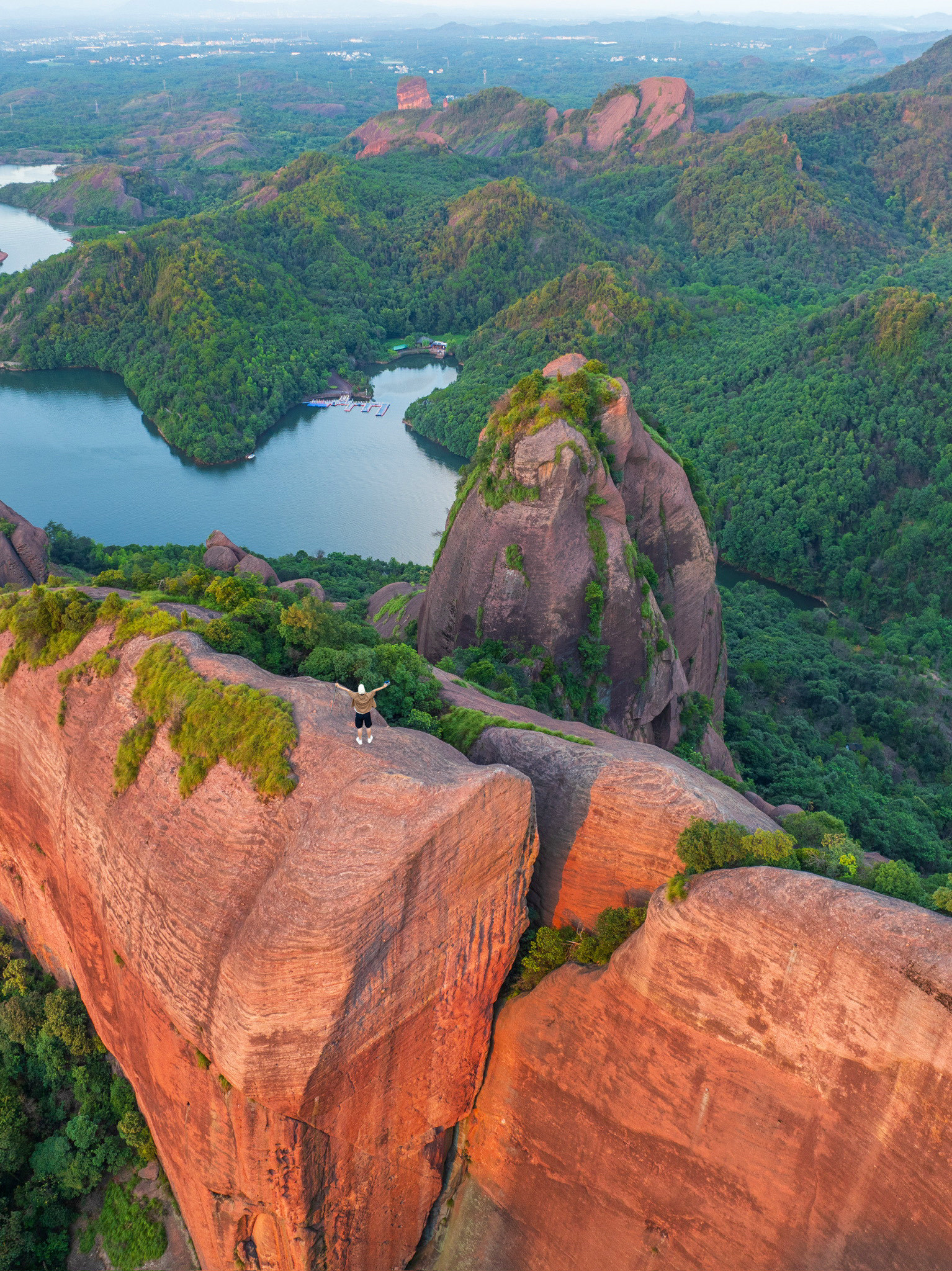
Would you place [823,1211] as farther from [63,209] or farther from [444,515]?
[63,209]

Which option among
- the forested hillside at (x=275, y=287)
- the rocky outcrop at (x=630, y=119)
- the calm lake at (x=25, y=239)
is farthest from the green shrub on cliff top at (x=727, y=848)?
the rocky outcrop at (x=630, y=119)

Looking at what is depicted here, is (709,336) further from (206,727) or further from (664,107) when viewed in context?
(664,107)

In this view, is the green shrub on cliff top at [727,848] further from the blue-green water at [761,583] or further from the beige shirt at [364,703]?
the blue-green water at [761,583]

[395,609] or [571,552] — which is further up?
[571,552]

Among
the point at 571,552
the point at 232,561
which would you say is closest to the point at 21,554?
the point at 232,561

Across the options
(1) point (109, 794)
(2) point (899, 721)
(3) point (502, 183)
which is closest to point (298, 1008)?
(1) point (109, 794)

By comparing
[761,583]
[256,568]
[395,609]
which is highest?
[256,568]

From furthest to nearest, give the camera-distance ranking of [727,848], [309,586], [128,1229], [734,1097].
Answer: [309,586]
[128,1229]
[727,848]
[734,1097]
